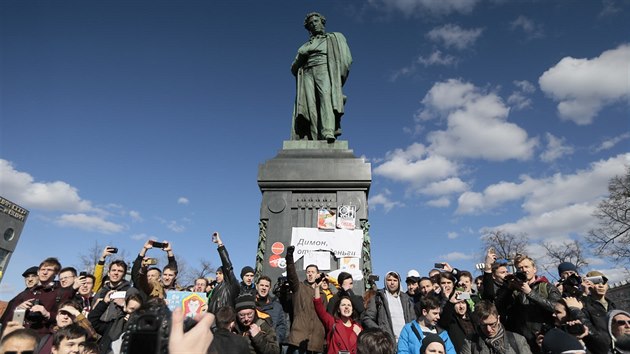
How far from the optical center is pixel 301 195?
884 cm

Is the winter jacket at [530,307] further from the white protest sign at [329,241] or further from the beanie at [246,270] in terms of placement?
the beanie at [246,270]

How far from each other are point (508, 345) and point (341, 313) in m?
2.03

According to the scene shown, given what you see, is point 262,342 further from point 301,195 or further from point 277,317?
point 301,195

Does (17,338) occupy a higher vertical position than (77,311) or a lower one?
lower

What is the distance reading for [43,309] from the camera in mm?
5203

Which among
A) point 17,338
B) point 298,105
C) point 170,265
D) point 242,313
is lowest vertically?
point 17,338

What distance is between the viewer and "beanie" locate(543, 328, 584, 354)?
3.62 m

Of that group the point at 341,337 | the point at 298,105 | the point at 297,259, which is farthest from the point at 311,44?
the point at 341,337

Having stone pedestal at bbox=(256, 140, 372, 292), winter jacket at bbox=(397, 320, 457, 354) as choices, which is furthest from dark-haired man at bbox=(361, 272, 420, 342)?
stone pedestal at bbox=(256, 140, 372, 292)

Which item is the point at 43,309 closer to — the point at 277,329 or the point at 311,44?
the point at 277,329

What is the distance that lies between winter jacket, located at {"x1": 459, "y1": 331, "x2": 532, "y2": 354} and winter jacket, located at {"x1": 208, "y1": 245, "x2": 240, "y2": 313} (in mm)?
3062

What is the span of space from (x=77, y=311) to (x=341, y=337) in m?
3.25

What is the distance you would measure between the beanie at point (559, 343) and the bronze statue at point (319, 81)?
7.06 meters

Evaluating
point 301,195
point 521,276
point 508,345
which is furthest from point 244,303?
point 301,195
